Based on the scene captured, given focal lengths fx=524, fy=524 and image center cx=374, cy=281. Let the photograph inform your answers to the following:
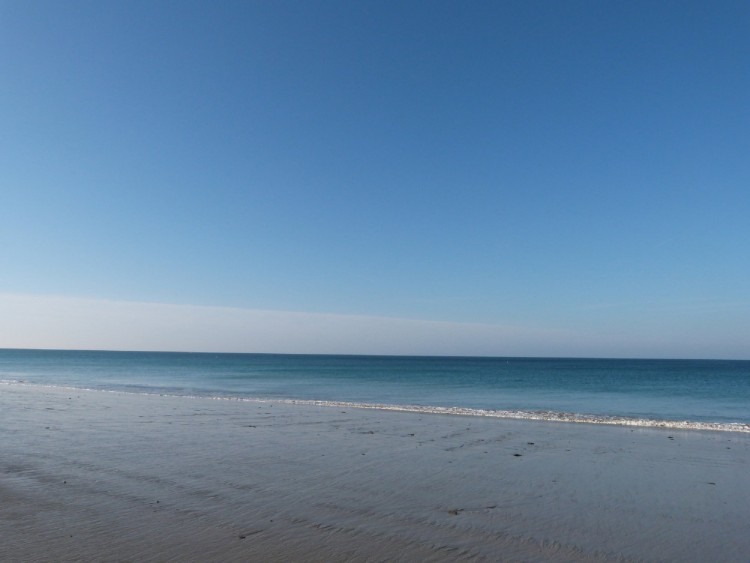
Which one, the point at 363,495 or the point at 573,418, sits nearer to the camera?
the point at 363,495

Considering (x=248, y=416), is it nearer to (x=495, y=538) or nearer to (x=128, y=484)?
(x=128, y=484)

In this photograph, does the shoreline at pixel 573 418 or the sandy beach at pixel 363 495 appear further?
the shoreline at pixel 573 418

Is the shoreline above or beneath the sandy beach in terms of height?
beneath

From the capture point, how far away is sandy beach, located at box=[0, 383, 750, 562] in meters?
8.02

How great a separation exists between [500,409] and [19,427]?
24155 millimetres

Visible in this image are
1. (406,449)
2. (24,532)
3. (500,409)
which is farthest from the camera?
(500,409)

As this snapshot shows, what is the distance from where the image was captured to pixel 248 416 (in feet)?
83.3

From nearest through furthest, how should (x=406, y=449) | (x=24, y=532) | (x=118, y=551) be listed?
1. (x=118, y=551)
2. (x=24, y=532)
3. (x=406, y=449)

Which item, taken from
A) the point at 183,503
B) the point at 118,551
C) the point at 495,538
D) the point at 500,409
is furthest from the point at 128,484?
the point at 500,409

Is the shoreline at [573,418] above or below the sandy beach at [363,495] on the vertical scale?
below

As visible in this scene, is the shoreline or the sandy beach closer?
the sandy beach

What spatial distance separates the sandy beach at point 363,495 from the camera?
26.3 feet

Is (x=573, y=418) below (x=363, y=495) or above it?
below

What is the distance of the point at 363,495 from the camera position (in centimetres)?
1095
